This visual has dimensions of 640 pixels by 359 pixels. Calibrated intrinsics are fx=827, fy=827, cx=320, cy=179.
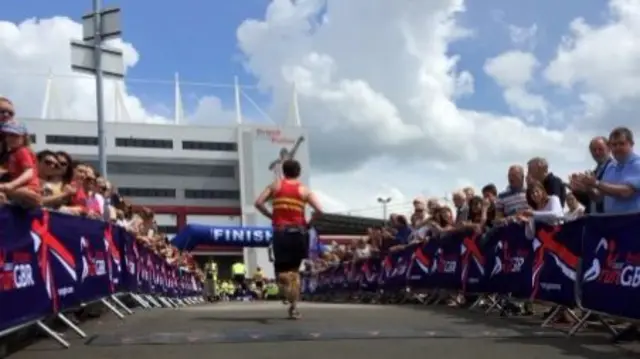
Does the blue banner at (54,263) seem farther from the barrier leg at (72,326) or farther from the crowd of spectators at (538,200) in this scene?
the crowd of spectators at (538,200)

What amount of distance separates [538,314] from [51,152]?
5.78 metres

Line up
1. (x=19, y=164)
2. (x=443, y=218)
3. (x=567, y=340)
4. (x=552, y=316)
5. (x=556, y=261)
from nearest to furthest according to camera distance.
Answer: (x=19, y=164) < (x=567, y=340) < (x=552, y=316) < (x=556, y=261) < (x=443, y=218)

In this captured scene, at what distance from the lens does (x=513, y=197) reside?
416 inches

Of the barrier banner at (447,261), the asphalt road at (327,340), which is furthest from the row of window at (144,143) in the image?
the asphalt road at (327,340)

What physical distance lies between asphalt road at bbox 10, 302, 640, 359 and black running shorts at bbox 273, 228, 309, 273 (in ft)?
2.21

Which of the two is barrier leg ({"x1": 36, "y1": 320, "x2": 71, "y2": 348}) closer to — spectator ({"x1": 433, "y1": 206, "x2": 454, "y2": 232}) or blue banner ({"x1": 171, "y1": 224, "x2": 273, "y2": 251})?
spectator ({"x1": 433, "y1": 206, "x2": 454, "y2": 232})

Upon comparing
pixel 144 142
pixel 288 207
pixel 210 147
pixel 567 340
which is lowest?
pixel 567 340

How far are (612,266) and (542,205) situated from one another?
218 centimetres

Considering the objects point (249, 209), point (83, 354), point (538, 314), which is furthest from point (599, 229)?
point (249, 209)

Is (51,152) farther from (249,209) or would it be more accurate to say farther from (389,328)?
(249,209)

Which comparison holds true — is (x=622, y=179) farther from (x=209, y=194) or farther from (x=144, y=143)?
(x=144, y=143)

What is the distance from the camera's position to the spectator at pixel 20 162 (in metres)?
6.23

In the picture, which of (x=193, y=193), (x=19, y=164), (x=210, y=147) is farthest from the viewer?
(x=210, y=147)

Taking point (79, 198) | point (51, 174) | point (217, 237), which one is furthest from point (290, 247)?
point (217, 237)
